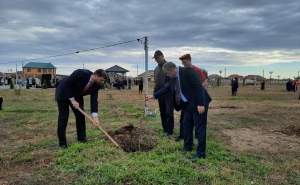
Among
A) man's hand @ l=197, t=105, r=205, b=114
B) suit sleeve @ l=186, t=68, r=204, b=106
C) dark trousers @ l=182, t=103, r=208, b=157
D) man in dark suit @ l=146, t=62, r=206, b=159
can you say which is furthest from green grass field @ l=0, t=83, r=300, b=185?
suit sleeve @ l=186, t=68, r=204, b=106

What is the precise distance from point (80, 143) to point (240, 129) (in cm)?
438

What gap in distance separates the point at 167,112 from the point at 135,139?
986 mm

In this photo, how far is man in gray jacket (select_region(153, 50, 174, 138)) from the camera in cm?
611

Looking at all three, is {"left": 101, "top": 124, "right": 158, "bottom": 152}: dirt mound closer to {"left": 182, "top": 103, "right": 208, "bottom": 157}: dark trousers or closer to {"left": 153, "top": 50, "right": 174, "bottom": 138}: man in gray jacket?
{"left": 153, "top": 50, "right": 174, "bottom": 138}: man in gray jacket

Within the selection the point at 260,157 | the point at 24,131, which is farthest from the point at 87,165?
the point at 24,131

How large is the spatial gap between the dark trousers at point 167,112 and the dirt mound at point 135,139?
34 centimetres

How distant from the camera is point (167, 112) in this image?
6191 millimetres

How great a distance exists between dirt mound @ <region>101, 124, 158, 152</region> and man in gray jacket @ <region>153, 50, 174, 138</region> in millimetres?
370

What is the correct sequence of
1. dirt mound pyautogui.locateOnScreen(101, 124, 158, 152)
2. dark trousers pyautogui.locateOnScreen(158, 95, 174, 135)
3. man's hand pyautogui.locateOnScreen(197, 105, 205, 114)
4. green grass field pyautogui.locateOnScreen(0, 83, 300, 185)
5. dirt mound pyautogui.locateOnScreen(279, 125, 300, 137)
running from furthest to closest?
1. dirt mound pyautogui.locateOnScreen(279, 125, 300, 137)
2. dark trousers pyautogui.locateOnScreen(158, 95, 174, 135)
3. dirt mound pyautogui.locateOnScreen(101, 124, 158, 152)
4. man's hand pyautogui.locateOnScreen(197, 105, 205, 114)
5. green grass field pyautogui.locateOnScreen(0, 83, 300, 185)

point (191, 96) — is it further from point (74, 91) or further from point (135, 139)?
point (74, 91)

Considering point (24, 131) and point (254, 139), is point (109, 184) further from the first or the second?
point (24, 131)

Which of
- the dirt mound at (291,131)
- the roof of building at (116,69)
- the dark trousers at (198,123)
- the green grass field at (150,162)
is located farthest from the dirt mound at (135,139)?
the roof of building at (116,69)

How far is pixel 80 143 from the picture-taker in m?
5.34

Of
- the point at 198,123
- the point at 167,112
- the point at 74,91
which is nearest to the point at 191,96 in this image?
the point at 198,123
